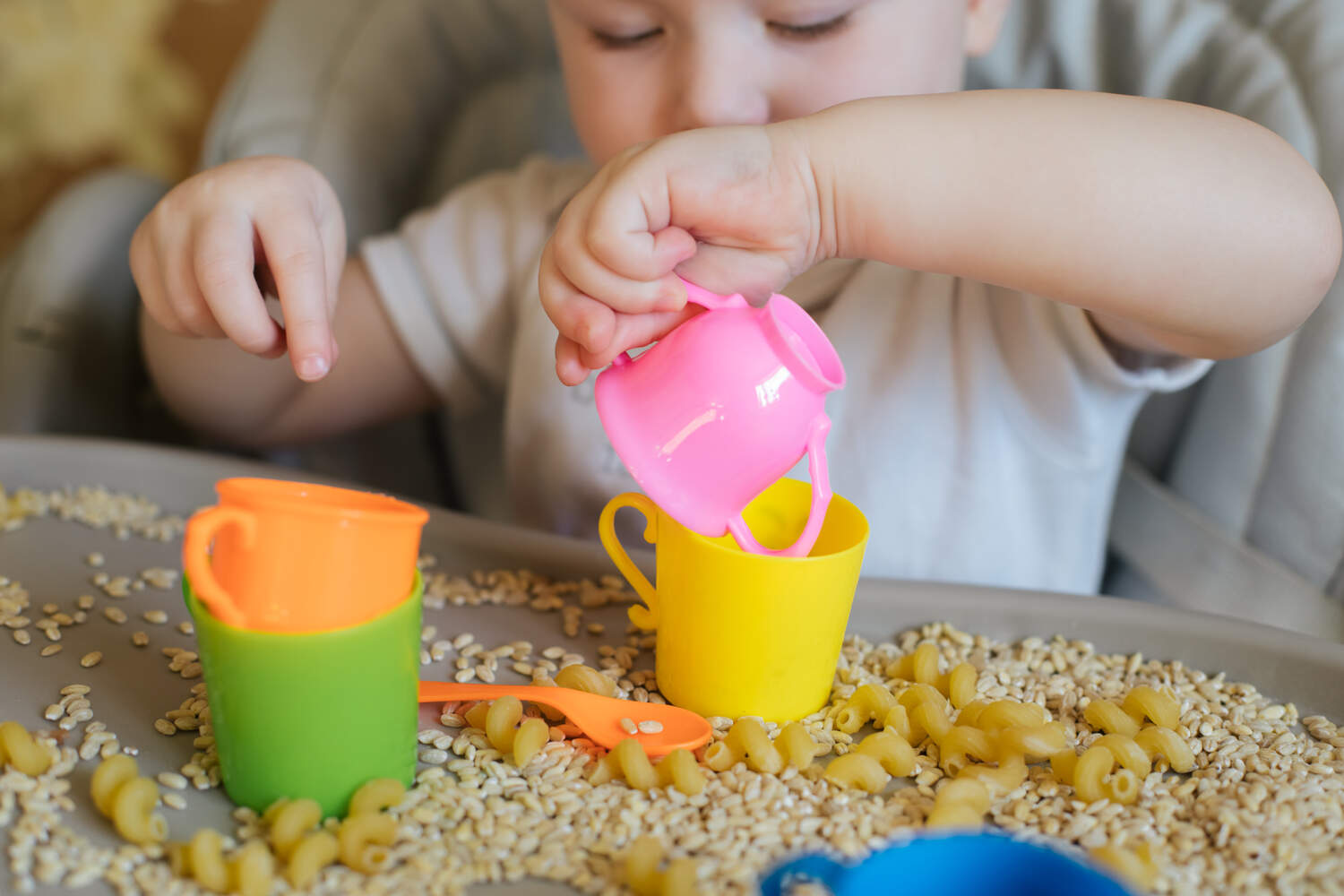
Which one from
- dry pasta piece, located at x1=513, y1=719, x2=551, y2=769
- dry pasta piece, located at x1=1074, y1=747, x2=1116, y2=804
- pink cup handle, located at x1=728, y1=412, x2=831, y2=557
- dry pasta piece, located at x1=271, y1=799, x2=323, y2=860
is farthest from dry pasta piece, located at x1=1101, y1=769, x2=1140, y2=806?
dry pasta piece, located at x1=271, y1=799, x2=323, y2=860

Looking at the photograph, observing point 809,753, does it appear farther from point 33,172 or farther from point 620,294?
point 33,172

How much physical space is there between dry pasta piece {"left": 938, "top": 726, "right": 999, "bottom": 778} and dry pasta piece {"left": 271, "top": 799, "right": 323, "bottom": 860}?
351 millimetres

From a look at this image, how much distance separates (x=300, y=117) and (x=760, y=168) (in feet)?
2.53

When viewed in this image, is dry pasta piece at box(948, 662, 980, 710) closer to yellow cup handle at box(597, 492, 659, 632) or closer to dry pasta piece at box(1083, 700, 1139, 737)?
dry pasta piece at box(1083, 700, 1139, 737)

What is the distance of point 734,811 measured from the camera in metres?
0.58

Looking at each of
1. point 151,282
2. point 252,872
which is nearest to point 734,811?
point 252,872

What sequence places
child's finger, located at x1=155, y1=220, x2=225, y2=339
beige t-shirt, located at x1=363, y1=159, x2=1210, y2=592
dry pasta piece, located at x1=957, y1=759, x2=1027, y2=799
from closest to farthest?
dry pasta piece, located at x1=957, y1=759, x2=1027, y2=799 → child's finger, located at x1=155, y1=220, x2=225, y2=339 → beige t-shirt, located at x1=363, y1=159, x2=1210, y2=592

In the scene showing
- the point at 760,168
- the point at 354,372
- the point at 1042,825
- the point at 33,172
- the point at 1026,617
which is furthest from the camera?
the point at 33,172

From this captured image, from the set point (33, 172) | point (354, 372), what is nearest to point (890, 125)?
point (354, 372)

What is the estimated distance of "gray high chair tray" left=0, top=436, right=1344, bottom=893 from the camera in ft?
2.14

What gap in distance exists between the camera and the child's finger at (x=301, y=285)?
0.70 m

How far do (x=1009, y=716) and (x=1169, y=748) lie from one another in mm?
93

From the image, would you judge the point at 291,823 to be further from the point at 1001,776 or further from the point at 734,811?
the point at 1001,776

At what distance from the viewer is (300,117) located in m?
1.25
